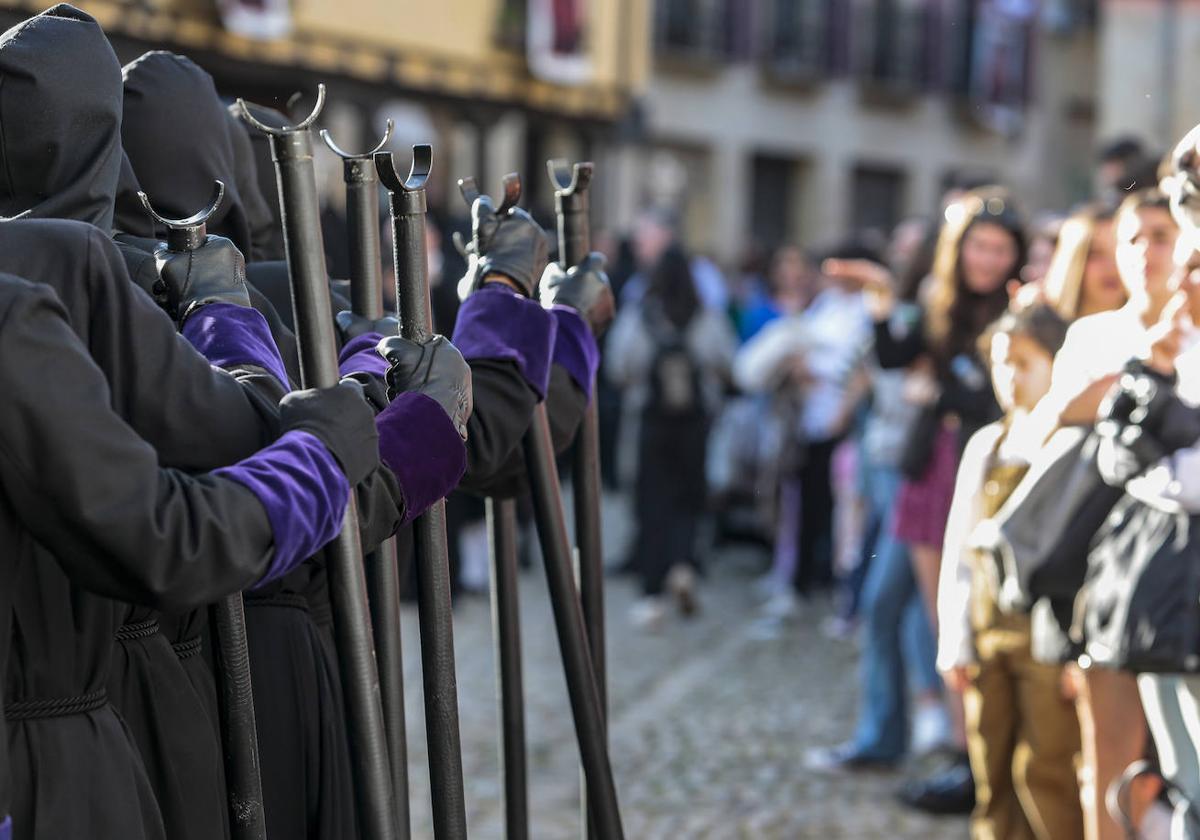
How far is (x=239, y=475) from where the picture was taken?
2.32 m

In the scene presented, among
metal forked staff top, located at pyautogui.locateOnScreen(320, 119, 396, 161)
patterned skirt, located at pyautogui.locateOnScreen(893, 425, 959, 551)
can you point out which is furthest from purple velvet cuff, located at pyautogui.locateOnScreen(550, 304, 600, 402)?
patterned skirt, located at pyautogui.locateOnScreen(893, 425, 959, 551)

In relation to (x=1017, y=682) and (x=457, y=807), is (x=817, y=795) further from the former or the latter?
(x=457, y=807)

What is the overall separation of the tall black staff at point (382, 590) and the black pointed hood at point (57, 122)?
345 mm

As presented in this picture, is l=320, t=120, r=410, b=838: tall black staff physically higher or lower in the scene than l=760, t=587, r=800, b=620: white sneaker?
higher

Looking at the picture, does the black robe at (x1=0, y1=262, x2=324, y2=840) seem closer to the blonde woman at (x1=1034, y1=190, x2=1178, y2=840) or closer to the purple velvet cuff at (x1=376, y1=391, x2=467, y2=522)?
the purple velvet cuff at (x1=376, y1=391, x2=467, y2=522)

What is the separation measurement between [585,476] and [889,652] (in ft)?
9.75

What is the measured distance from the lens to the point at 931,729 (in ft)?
21.8

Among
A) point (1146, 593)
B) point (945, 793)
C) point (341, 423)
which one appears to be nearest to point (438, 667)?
point (341, 423)

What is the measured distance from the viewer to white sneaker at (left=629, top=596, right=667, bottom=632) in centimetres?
926

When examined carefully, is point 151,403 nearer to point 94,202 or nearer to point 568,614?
point 94,202

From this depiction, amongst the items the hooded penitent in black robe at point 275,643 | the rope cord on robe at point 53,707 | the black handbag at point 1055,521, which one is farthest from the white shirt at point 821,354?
the rope cord on robe at point 53,707

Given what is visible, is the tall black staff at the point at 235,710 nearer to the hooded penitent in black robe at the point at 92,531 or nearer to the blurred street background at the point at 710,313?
the hooded penitent in black robe at the point at 92,531

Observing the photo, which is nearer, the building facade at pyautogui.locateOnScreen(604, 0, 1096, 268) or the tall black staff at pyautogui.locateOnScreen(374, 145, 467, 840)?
the tall black staff at pyautogui.locateOnScreen(374, 145, 467, 840)

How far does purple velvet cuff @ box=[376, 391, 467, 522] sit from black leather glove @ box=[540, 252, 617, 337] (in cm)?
85
